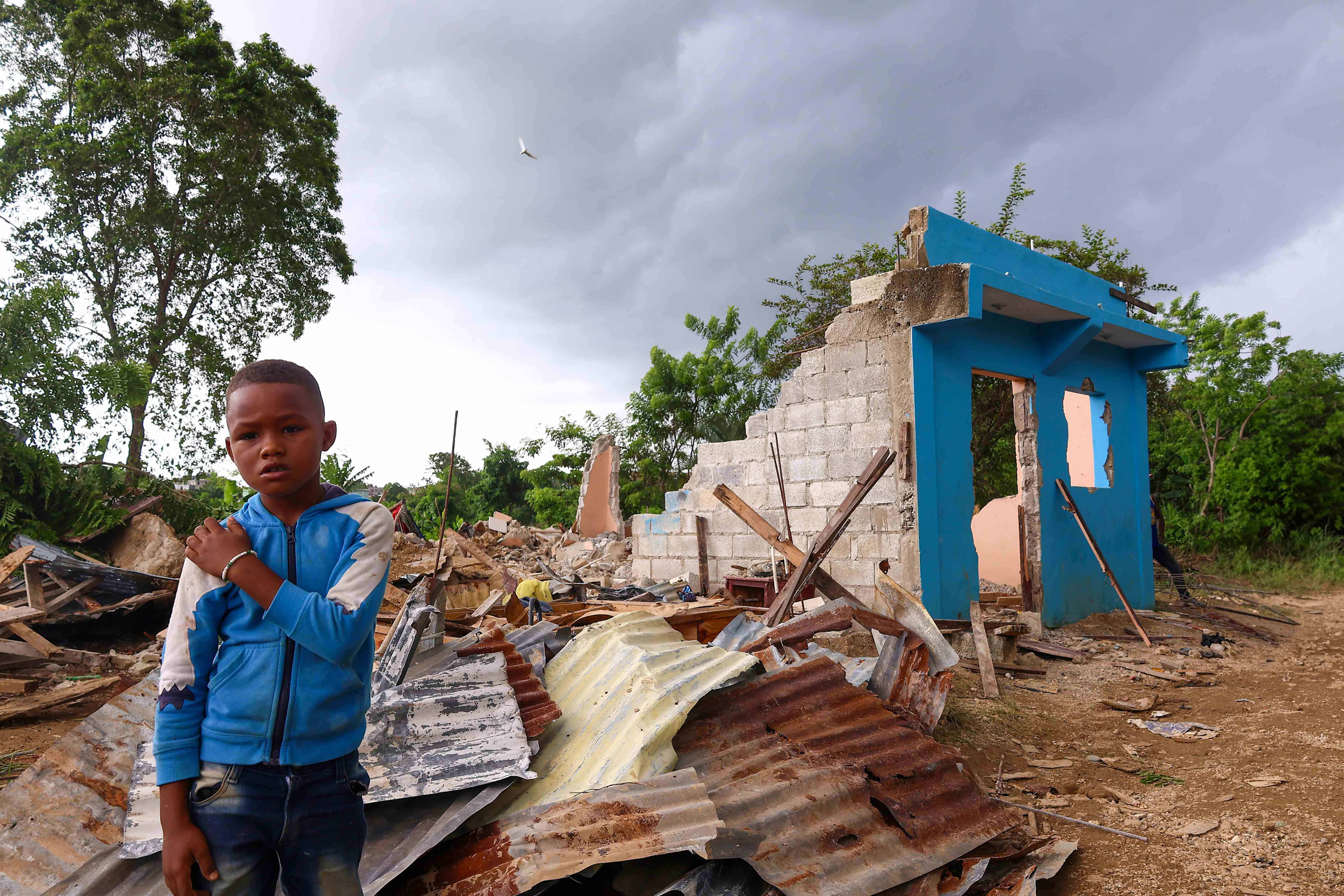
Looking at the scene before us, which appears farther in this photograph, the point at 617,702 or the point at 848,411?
the point at 848,411

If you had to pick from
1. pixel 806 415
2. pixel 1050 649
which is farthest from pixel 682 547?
pixel 1050 649

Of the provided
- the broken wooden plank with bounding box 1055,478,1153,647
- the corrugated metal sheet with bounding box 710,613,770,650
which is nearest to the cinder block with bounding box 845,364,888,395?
the broken wooden plank with bounding box 1055,478,1153,647

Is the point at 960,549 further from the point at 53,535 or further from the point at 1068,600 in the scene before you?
the point at 53,535

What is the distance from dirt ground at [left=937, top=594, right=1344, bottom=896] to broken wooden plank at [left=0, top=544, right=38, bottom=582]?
7.14 meters

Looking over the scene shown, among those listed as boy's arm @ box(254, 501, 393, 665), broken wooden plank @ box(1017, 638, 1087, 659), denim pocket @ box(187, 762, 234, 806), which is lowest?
broken wooden plank @ box(1017, 638, 1087, 659)

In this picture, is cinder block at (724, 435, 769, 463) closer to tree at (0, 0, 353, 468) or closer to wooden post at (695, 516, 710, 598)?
wooden post at (695, 516, 710, 598)

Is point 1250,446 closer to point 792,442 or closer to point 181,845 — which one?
point 792,442

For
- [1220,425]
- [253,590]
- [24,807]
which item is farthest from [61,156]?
[1220,425]

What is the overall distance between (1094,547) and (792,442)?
364cm

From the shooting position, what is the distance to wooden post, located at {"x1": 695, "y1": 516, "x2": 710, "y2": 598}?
8.66m

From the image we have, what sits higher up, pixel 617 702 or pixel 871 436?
pixel 871 436

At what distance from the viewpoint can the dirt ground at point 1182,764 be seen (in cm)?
313

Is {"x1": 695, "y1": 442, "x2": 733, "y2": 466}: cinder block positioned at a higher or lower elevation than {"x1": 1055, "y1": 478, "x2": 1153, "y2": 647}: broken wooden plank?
higher

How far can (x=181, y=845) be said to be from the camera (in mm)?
1382
